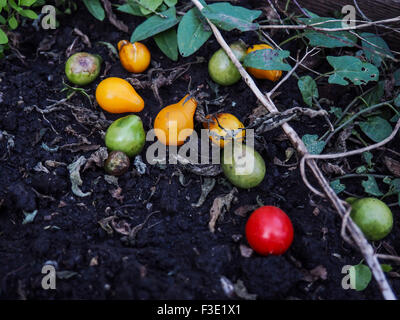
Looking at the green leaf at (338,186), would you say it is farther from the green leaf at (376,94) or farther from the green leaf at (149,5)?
the green leaf at (149,5)

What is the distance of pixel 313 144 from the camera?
262 cm

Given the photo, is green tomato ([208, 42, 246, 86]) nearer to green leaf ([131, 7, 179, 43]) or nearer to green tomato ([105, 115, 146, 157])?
green leaf ([131, 7, 179, 43])

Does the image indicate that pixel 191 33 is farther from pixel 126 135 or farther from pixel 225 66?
pixel 126 135

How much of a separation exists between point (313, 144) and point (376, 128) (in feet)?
1.70

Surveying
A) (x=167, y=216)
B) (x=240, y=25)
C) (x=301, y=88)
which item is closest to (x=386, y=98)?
(x=301, y=88)

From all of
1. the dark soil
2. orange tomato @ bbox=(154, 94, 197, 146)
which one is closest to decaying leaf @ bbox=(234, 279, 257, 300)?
the dark soil

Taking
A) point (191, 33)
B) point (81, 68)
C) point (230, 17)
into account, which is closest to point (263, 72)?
point (230, 17)

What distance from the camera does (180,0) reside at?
126 inches

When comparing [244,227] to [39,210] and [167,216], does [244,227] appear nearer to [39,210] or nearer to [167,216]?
[167,216]

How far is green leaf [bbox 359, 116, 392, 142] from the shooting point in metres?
2.68

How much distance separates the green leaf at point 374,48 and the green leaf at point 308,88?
52 centimetres

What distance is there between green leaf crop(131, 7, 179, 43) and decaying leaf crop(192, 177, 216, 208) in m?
1.22
